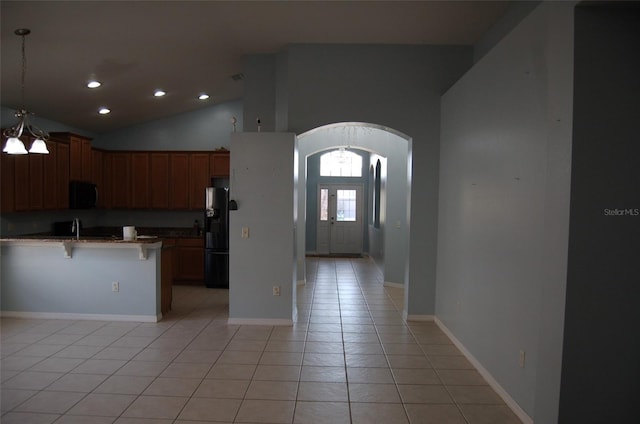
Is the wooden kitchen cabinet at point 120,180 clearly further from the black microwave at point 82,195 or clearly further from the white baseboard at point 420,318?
the white baseboard at point 420,318

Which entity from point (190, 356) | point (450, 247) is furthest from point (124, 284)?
point (450, 247)

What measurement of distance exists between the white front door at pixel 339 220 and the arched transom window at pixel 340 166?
1.20 ft

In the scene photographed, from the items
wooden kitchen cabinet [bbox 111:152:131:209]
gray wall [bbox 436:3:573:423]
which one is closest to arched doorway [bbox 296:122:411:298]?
gray wall [bbox 436:3:573:423]

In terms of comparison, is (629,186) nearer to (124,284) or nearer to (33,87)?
(124,284)

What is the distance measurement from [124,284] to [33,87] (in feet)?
9.28

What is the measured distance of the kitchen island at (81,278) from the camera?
5.02 meters

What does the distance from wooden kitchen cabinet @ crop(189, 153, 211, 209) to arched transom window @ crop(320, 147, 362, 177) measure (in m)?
4.56

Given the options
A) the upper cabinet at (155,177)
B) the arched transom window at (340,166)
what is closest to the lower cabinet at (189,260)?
the upper cabinet at (155,177)

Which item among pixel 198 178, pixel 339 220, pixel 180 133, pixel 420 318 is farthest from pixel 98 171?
pixel 339 220

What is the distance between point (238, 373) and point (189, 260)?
13.4 feet

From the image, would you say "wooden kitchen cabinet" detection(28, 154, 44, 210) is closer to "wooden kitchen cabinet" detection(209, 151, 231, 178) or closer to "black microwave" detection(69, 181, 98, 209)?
"black microwave" detection(69, 181, 98, 209)

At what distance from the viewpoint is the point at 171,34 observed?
4.59 m

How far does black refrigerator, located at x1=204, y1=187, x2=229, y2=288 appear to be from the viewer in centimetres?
681

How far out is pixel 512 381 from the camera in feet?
10.00
